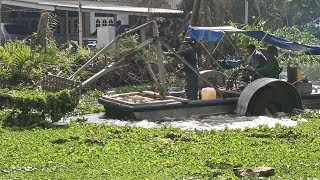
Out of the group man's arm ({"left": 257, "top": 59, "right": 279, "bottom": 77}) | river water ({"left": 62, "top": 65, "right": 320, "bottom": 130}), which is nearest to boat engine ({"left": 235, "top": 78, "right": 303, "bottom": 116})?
river water ({"left": 62, "top": 65, "right": 320, "bottom": 130})

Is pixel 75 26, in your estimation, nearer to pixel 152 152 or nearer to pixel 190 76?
pixel 190 76

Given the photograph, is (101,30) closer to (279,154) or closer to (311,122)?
(311,122)

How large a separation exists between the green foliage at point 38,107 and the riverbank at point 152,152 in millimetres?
508

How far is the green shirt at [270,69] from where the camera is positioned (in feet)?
57.9

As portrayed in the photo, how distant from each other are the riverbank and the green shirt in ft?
11.1

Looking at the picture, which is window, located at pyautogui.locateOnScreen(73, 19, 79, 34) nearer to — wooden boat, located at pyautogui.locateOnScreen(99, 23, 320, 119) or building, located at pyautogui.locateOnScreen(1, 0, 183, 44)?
building, located at pyautogui.locateOnScreen(1, 0, 183, 44)

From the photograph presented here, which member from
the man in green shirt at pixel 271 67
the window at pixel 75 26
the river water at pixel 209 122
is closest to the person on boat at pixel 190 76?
the river water at pixel 209 122

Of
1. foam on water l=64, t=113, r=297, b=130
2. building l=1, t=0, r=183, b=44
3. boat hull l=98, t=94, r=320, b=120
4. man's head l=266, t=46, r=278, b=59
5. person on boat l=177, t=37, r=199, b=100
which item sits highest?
building l=1, t=0, r=183, b=44

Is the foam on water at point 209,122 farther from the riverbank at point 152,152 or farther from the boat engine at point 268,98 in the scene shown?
the riverbank at point 152,152

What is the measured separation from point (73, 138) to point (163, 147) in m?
2.17

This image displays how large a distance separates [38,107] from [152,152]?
4.20 metres

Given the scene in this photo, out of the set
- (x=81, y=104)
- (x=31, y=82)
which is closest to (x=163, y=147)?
(x=81, y=104)

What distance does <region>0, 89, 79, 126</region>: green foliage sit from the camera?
1434 cm

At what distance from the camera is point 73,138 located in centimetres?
1279
